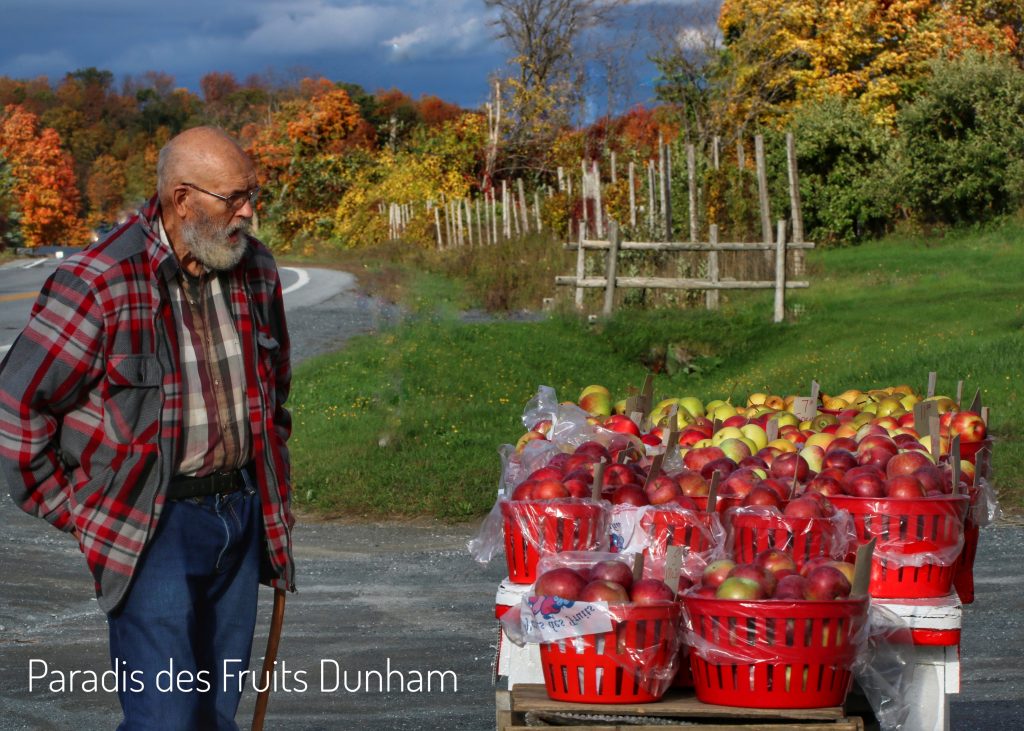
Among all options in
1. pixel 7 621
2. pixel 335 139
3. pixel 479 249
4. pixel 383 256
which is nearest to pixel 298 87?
pixel 335 139

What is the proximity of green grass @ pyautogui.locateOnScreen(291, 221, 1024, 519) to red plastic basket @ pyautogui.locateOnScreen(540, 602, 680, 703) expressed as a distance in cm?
659

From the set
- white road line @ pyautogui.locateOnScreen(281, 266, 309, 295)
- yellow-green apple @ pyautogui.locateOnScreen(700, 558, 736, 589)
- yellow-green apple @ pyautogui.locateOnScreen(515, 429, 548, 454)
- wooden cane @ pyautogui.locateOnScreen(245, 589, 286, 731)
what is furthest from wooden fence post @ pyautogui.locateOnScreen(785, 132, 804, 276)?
yellow-green apple @ pyautogui.locateOnScreen(700, 558, 736, 589)

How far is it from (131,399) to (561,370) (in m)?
12.5

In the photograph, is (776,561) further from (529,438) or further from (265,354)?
(529,438)

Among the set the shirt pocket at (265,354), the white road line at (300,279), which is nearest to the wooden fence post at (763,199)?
the white road line at (300,279)

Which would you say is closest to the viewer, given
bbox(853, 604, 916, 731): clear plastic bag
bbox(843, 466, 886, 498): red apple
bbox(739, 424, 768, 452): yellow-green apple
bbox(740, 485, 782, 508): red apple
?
bbox(853, 604, 916, 731): clear plastic bag

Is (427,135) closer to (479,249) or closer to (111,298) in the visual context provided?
(479,249)

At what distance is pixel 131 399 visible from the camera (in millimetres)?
3525

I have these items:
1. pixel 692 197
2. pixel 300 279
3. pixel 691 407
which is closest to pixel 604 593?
pixel 691 407

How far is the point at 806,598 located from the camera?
3.40 meters

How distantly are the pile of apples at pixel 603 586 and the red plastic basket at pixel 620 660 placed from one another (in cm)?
5

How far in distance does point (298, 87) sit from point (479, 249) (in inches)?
1458

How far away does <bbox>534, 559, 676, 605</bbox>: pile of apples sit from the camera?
11.2 feet

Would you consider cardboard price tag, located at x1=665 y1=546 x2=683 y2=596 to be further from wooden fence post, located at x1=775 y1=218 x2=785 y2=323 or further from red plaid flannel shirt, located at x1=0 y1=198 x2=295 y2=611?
wooden fence post, located at x1=775 y1=218 x2=785 y2=323
